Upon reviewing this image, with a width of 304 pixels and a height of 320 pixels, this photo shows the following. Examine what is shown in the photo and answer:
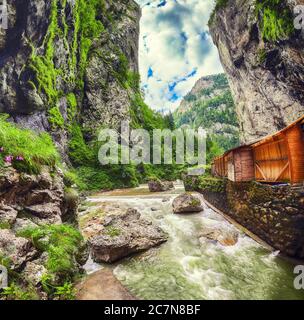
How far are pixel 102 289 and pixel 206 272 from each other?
4033mm

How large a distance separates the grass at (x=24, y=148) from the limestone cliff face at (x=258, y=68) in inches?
1204

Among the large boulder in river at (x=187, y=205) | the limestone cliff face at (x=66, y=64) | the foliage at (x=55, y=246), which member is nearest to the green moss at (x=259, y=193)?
the large boulder in river at (x=187, y=205)

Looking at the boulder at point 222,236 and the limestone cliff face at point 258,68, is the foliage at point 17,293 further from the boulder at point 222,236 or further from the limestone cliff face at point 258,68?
the limestone cliff face at point 258,68

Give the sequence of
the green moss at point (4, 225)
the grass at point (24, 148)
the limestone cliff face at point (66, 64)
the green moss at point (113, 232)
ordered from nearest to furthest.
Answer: the green moss at point (4, 225), the grass at point (24, 148), the green moss at point (113, 232), the limestone cliff face at point (66, 64)

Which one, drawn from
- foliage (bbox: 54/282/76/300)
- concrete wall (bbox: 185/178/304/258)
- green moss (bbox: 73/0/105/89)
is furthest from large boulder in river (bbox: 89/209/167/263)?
green moss (bbox: 73/0/105/89)

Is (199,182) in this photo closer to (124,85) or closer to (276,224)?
(276,224)

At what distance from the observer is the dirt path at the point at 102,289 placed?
6.80m

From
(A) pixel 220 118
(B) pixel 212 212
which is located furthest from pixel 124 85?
(A) pixel 220 118

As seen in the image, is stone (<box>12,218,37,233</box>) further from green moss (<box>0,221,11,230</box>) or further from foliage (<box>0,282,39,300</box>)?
foliage (<box>0,282,39,300</box>)

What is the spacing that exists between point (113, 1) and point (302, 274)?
70.4 metres

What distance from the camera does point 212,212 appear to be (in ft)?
57.6
